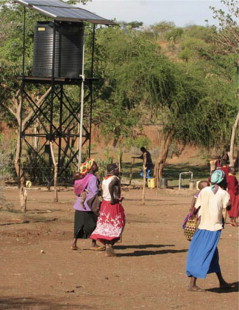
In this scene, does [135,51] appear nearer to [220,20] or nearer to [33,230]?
[220,20]

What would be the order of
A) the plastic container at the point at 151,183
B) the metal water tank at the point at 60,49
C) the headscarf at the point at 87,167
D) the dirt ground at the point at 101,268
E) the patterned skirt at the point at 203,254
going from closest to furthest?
the dirt ground at the point at 101,268 → the patterned skirt at the point at 203,254 → the headscarf at the point at 87,167 → the metal water tank at the point at 60,49 → the plastic container at the point at 151,183

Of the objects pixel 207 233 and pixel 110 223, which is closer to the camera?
pixel 207 233

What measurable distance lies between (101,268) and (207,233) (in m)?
2.22

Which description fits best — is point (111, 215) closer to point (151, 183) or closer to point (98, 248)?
point (98, 248)

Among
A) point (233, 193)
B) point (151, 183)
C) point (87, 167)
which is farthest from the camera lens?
point (151, 183)

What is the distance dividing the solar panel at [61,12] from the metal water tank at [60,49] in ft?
1.55

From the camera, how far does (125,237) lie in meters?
15.7

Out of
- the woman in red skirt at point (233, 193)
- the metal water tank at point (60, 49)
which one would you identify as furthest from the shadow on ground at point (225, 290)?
the metal water tank at point (60, 49)

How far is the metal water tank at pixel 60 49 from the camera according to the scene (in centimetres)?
2597

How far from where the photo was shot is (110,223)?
13102 millimetres

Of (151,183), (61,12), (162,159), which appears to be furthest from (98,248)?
(162,159)

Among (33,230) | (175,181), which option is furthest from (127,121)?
(33,230)

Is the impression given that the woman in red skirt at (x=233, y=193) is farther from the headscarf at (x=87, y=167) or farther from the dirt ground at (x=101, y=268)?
the headscarf at (x=87, y=167)

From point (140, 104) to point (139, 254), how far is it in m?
19.0
